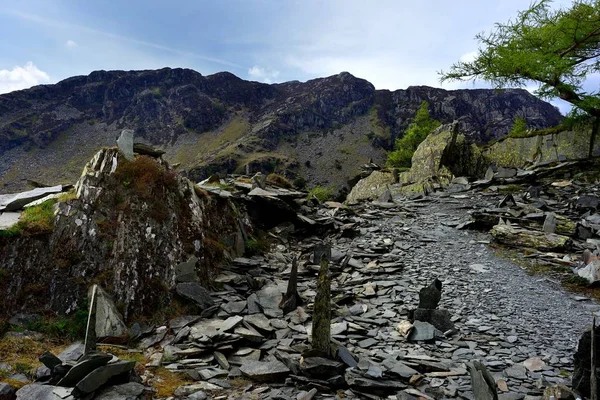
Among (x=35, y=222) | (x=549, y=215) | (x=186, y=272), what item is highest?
(x=549, y=215)

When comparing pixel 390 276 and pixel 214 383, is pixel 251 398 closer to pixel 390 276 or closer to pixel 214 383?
pixel 214 383

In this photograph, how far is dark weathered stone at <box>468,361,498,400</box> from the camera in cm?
556

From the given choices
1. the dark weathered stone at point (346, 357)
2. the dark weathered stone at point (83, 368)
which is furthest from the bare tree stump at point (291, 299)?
the dark weathered stone at point (83, 368)

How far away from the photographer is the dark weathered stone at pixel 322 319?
753 cm

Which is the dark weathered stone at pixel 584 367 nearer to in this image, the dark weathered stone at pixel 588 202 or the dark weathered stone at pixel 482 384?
the dark weathered stone at pixel 482 384

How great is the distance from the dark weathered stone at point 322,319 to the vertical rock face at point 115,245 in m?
5.17

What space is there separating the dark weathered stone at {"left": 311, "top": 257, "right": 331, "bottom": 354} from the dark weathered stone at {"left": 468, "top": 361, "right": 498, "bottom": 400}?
2890 mm

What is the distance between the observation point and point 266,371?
714 centimetres

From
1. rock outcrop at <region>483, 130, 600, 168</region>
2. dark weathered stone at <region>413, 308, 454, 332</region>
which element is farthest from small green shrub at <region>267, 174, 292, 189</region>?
rock outcrop at <region>483, 130, 600, 168</region>

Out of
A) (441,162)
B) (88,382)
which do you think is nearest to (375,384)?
(88,382)

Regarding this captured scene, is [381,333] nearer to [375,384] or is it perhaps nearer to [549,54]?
[375,384]

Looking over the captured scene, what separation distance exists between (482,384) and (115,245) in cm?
1011

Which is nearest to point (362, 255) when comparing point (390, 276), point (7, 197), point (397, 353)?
point (390, 276)

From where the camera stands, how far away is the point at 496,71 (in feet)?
88.4
